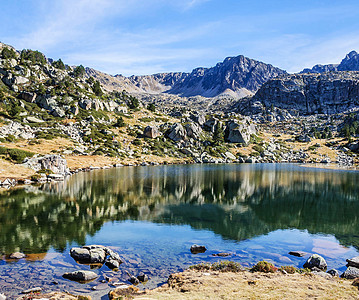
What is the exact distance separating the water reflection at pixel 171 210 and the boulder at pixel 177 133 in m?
86.5

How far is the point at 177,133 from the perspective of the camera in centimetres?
14100

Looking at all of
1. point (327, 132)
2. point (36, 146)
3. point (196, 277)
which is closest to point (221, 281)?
point (196, 277)

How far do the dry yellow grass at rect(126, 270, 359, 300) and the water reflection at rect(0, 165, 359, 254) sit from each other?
9602 mm

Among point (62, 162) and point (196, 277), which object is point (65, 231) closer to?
point (196, 277)

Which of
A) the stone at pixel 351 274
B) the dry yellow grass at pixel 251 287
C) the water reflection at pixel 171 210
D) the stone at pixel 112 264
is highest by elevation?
the dry yellow grass at pixel 251 287

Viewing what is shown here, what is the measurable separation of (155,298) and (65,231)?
17.1m

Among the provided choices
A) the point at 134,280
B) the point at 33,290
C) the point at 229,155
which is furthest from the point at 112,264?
the point at 229,155

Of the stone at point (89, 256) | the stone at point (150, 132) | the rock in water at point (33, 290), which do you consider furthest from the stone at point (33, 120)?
the rock in water at point (33, 290)

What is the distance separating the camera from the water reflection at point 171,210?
25.8m

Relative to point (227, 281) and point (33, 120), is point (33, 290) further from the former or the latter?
point (33, 120)

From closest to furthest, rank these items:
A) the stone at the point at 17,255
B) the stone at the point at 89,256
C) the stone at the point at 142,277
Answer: the stone at the point at 142,277 → the stone at the point at 89,256 → the stone at the point at 17,255

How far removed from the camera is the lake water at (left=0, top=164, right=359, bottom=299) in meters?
18.1

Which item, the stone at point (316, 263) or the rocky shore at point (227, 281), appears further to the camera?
the stone at point (316, 263)

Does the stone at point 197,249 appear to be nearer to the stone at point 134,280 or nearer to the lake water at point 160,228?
the lake water at point 160,228
